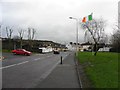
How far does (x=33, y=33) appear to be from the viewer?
97.9 metres

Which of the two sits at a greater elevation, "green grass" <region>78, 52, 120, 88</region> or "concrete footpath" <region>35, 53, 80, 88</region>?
"green grass" <region>78, 52, 120, 88</region>

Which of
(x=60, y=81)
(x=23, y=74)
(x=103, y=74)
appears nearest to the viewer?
(x=60, y=81)

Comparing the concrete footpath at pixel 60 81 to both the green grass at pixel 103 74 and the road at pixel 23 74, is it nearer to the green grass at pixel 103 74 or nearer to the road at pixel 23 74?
the road at pixel 23 74

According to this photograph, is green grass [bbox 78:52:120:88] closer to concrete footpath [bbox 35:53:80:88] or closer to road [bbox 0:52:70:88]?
concrete footpath [bbox 35:53:80:88]

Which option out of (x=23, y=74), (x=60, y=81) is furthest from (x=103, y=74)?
(x=23, y=74)

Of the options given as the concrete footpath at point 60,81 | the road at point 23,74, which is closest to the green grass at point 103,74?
the concrete footpath at point 60,81

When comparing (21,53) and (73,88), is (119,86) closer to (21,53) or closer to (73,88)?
(73,88)

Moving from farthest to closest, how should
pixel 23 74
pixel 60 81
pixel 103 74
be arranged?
pixel 23 74 < pixel 103 74 < pixel 60 81

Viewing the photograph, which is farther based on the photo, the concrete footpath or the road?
the road

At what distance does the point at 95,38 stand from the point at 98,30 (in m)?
3.31

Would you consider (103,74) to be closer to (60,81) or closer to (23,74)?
(60,81)

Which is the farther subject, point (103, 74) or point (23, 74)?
point (23, 74)

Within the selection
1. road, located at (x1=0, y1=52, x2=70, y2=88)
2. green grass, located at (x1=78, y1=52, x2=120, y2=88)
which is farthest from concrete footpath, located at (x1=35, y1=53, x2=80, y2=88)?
green grass, located at (x1=78, y1=52, x2=120, y2=88)

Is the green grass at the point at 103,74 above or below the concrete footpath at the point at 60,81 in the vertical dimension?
above
